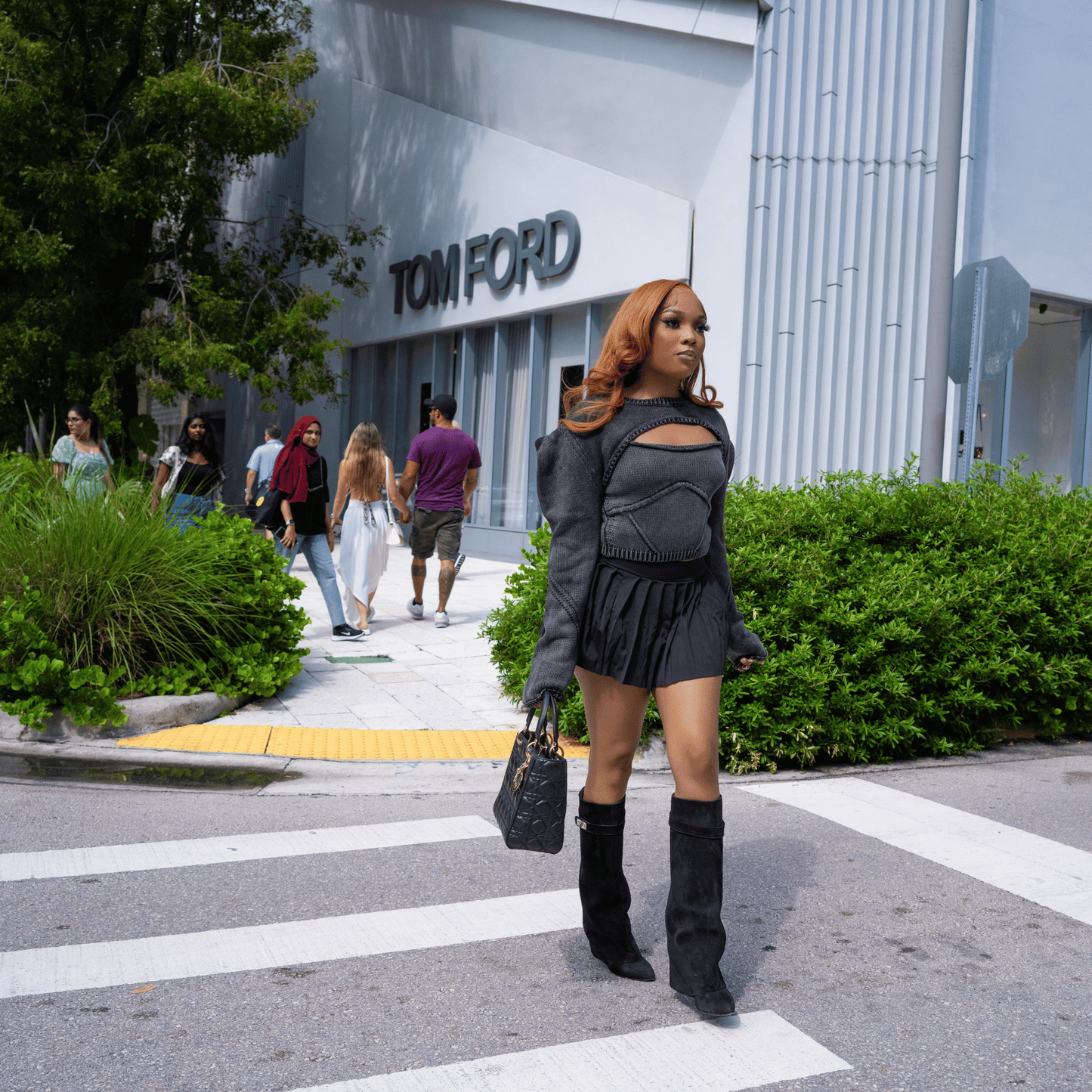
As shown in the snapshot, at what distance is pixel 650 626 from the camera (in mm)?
3162

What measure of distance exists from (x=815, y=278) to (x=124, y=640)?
8.60 m

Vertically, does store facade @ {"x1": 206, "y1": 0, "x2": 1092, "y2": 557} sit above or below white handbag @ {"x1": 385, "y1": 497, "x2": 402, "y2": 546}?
above

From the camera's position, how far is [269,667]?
7188 mm

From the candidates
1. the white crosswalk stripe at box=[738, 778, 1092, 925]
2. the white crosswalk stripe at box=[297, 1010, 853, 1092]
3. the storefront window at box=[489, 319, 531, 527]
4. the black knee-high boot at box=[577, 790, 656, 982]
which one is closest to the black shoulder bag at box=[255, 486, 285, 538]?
the white crosswalk stripe at box=[738, 778, 1092, 925]

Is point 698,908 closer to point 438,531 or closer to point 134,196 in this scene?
point 438,531

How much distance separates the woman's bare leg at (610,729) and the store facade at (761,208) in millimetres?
8336

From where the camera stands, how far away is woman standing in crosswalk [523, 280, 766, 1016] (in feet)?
10.1

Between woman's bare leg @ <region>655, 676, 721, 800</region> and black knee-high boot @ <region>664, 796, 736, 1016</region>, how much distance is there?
46 millimetres

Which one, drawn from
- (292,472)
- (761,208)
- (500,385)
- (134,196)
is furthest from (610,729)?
(134,196)

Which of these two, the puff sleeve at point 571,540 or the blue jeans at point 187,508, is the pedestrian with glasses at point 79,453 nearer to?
the blue jeans at point 187,508

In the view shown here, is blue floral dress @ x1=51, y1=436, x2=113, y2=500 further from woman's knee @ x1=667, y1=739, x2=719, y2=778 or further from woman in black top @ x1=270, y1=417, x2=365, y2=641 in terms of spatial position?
woman's knee @ x1=667, y1=739, x2=719, y2=778

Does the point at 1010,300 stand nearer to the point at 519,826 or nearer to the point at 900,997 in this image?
the point at 900,997

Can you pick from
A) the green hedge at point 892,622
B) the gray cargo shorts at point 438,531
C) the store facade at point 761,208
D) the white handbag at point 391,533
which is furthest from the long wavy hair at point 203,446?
the store facade at point 761,208

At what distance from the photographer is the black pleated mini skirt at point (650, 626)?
314 cm
